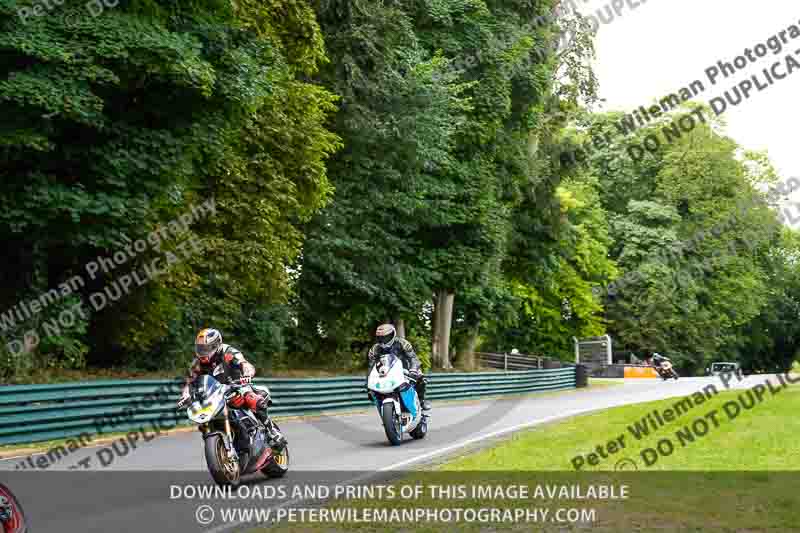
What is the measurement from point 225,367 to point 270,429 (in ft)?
3.57

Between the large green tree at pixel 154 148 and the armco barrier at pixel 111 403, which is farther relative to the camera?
the large green tree at pixel 154 148

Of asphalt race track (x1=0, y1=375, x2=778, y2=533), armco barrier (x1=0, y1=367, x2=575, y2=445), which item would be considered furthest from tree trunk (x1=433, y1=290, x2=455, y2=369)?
asphalt race track (x1=0, y1=375, x2=778, y2=533)

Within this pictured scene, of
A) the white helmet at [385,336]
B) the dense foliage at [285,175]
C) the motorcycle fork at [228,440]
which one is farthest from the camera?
the dense foliage at [285,175]

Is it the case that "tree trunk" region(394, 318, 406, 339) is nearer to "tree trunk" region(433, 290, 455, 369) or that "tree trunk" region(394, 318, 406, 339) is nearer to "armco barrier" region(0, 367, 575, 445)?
"tree trunk" region(433, 290, 455, 369)

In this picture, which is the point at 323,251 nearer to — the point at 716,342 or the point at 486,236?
the point at 486,236

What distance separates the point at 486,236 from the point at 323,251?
8089 millimetres

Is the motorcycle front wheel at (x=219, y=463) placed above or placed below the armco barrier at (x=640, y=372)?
below

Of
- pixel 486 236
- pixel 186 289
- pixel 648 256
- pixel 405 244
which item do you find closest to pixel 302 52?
pixel 186 289

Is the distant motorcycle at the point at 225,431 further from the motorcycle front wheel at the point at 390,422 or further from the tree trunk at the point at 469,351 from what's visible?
the tree trunk at the point at 469,351

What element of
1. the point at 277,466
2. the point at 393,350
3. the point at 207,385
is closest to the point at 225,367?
the point at 207,385

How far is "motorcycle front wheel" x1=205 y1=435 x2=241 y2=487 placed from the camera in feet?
35.6

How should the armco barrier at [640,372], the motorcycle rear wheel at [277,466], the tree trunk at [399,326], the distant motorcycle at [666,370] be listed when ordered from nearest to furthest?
the motorcycle rear wheel at [277,466] → the tree trunk at [399,326] → the distant motorcycle at [666,370] → the armco barrier at [640,372]

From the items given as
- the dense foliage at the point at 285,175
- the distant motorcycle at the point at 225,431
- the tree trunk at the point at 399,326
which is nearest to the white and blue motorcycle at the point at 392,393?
the distant motorcycle at the point at 225,431

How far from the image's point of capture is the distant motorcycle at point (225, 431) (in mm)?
10875
